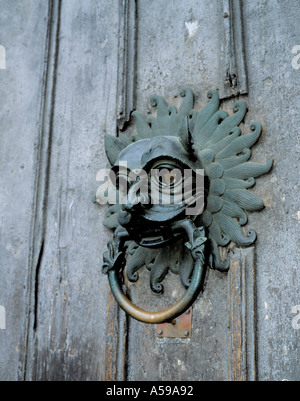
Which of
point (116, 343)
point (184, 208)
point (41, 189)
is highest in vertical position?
point (41, 189)

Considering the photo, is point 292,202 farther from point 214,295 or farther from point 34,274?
point 34,274

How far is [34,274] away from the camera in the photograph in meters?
1.05

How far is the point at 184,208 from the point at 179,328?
0.23 meters

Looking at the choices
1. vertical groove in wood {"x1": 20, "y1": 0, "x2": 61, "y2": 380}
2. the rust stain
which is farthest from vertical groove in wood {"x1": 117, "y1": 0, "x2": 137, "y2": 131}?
the rust stain

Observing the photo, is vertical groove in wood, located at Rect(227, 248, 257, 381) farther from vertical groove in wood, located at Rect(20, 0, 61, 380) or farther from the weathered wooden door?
vertical groove in wood, located at Rect(20, 0, 61, 380)

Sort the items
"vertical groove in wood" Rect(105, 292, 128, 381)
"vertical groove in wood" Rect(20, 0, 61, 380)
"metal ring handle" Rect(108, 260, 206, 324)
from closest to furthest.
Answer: "metal ring handle" Rect(108, 260, 206, 324) < "vertical groove in wood" Rect(105, 292, 128, 381) < "vertical groove in wood" Rect(20, 0, 61, 380)

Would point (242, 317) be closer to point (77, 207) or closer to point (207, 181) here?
point (207, 181)

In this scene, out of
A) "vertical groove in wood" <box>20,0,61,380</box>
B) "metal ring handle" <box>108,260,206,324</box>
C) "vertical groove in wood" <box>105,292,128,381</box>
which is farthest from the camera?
"vertical groove in wood" <box>20,0,61,380</box>

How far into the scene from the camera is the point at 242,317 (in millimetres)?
813

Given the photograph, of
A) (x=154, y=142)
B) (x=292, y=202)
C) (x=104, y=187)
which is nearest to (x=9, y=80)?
(x=104, y=187)

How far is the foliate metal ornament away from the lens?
820mm

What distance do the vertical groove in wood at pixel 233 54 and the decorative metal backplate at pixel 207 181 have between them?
27mm

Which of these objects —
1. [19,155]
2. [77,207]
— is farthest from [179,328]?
[19,155]

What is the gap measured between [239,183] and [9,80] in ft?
2.24
